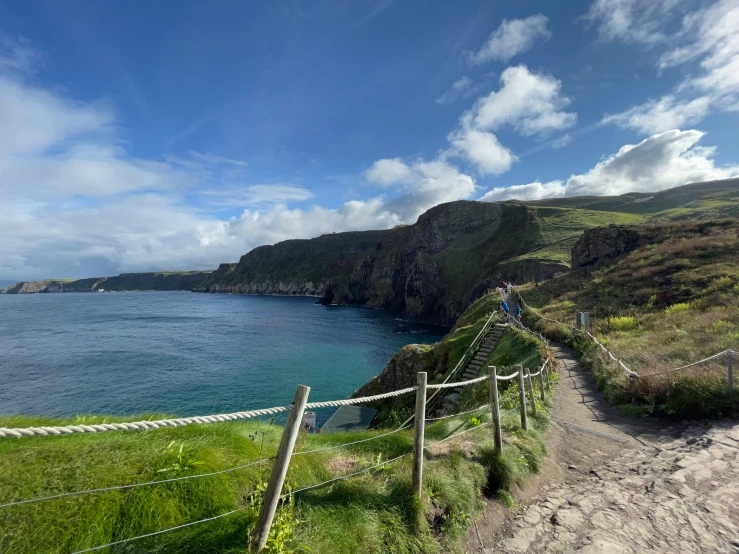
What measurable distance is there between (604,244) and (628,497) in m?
52.3

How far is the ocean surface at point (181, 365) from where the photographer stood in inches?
1262

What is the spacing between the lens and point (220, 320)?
93938 millimetres

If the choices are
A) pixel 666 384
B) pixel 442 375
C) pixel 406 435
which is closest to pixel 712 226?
pixel 442 375

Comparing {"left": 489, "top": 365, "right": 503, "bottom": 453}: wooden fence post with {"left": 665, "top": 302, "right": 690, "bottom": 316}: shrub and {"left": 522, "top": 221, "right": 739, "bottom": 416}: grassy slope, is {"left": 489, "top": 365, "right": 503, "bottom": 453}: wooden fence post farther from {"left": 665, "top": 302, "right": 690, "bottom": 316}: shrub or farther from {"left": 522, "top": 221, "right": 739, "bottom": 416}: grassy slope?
{"left": 665, "top": 302, "right": 690, "bottom": 316}: shrub

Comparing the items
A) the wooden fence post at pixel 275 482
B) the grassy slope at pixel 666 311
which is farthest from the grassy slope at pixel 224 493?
the grassy slope at pixel 666 311

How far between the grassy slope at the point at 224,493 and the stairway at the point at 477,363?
38.2 feet

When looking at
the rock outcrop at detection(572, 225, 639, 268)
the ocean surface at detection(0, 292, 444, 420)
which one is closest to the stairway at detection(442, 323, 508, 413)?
the ocean surface at detection(0, 292, 444, 420)

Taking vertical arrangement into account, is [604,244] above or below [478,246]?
below

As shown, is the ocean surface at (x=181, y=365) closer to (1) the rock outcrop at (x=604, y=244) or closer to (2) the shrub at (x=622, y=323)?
(2) the shrub at (x=622, y=323)

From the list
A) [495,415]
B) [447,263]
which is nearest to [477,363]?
[495,415]

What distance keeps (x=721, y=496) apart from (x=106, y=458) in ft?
33.0

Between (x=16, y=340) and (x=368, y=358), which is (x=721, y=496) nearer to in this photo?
(x=368, y=358)

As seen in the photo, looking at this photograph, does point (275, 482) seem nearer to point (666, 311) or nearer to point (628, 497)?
point (628, 497)

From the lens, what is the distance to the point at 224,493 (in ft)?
14.7
